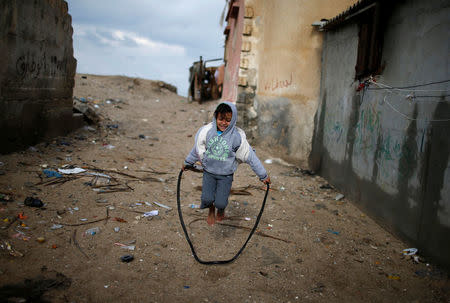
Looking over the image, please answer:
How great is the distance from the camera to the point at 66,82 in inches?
283

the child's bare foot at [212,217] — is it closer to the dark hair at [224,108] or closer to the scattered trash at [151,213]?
the scattered trash at [151,213]

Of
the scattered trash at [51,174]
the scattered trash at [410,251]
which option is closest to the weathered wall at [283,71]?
the scattered trash at [410,251]

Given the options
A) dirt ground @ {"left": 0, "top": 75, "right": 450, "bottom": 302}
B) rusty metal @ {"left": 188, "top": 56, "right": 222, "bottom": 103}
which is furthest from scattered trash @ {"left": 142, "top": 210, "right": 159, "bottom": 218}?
rusty metal @ {"left": 188, "top": 56, "right": 222, "bottom": 103}

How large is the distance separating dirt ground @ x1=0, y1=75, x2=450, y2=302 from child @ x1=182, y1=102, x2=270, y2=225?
571 millimetres

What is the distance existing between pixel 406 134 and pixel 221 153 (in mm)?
2204

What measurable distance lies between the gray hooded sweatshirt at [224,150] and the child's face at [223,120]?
0.04 m

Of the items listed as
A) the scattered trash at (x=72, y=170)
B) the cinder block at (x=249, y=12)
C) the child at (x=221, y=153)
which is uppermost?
the cinder block at (x=249, y=12)

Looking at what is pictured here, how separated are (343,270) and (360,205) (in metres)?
2.02

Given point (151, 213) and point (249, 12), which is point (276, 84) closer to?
point (249, 12)

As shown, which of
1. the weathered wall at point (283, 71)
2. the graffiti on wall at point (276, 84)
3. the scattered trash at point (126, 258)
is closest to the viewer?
the scattered trash at point (126, 258)

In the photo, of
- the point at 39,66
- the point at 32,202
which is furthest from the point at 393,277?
the point at 39,66

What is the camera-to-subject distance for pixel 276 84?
25.5 feet

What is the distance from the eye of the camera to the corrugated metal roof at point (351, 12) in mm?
4832

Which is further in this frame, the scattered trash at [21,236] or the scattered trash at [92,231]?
the scattered trash at [92,231]
